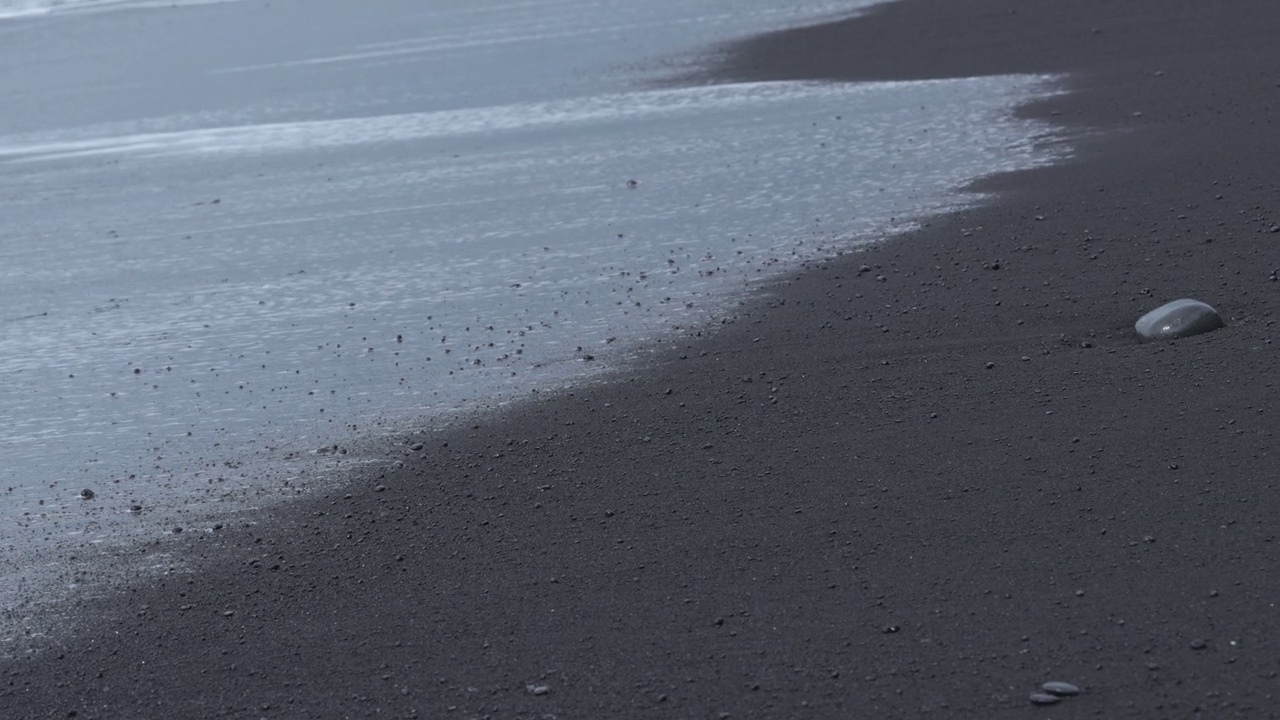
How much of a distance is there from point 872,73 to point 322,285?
834 centimetres

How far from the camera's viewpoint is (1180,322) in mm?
7051

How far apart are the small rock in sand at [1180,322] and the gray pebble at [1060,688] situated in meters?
3.05

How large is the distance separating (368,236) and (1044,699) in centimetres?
774

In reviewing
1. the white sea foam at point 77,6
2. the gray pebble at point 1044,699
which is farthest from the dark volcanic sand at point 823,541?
the white sea foam at point 77,6

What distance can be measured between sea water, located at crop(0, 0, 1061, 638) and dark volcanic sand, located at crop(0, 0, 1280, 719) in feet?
2.44

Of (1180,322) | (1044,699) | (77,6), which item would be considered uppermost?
(77,6)

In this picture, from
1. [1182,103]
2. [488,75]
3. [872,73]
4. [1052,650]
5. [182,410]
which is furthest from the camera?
[488,75]

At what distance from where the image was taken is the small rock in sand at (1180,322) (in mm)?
7016

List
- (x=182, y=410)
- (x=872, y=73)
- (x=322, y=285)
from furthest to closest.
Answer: (x=872, y=73)
(x=322, y=285)
(x=182, y=410)

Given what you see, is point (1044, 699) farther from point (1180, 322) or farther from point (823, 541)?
point (1180, 322)

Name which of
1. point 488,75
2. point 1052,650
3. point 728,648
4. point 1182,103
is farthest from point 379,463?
point 488,75

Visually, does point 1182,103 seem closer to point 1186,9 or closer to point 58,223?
point 1186,9

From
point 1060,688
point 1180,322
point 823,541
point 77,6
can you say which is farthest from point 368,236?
point 77,6

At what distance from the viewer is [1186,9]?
17.2 meters
